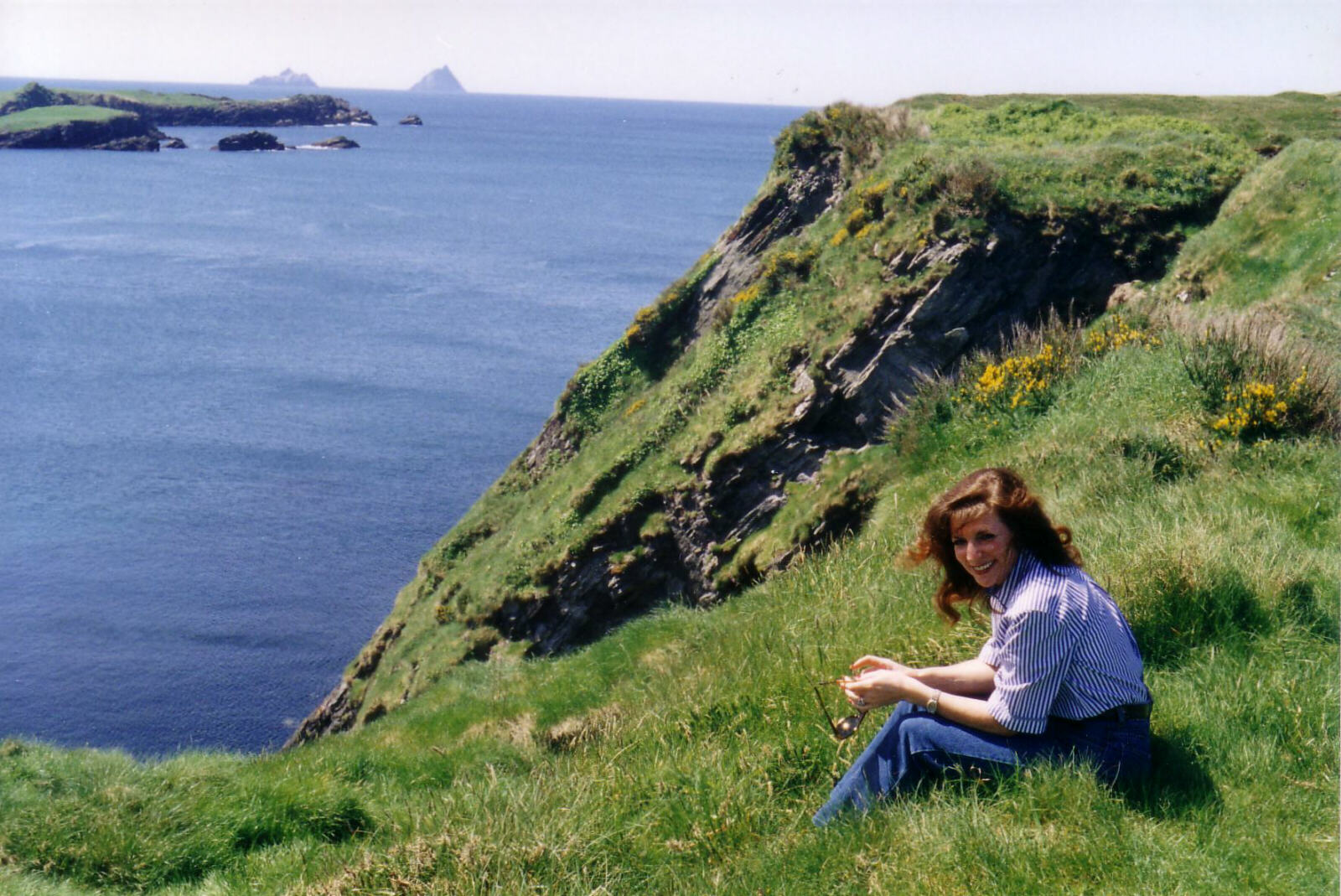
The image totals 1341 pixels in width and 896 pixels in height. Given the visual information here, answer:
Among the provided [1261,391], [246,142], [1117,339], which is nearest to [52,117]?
[246,142]

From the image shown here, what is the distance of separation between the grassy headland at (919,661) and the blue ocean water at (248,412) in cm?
2136

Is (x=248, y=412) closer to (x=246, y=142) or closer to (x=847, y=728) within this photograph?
(x=847, y=728)

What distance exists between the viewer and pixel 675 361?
2658 cm

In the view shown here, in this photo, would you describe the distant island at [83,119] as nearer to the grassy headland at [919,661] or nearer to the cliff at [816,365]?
the cliff at [816,365]

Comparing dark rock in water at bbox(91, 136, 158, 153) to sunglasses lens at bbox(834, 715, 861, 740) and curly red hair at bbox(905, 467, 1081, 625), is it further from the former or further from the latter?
curly red hair at bbox(905, 467, 1081, 625)

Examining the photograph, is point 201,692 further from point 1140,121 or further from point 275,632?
point 1140,121

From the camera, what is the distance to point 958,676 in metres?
4.91

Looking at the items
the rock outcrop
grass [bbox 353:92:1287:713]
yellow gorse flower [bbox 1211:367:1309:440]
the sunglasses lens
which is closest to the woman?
the sunglasses lens

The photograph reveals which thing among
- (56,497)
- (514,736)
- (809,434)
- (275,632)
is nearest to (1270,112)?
(809,434)

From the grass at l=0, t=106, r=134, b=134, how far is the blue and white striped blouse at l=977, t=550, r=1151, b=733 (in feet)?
585

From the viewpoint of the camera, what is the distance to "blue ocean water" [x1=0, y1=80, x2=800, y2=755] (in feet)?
120

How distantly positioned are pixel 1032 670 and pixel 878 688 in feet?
2.23

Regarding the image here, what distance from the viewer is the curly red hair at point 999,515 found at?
15.6ft

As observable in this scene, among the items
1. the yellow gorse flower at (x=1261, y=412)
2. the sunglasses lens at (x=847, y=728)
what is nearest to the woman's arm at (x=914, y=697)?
the sunglasses lens at (x=847, y=728)
